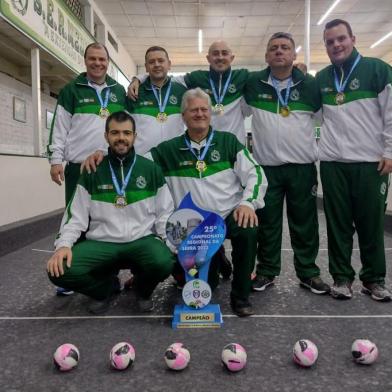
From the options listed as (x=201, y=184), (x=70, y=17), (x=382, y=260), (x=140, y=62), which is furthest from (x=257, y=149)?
(x=140, y=62)

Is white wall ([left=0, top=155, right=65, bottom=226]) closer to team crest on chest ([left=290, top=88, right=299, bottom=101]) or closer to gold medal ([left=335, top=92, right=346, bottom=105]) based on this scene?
team crest on chest ([left=290, top=88, right=299, bottom=101])

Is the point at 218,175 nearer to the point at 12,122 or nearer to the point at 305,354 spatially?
the point at 305,354

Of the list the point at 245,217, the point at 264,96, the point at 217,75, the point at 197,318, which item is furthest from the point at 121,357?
the point at 217,75

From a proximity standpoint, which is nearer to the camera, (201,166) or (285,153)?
(201,166)

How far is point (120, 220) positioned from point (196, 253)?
0.46 meters

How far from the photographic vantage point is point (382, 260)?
2486 millimetres

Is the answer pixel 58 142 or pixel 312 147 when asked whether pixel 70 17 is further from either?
pixel 312 147

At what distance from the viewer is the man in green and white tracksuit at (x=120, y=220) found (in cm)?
217

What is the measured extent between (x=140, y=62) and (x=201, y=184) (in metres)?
12.7

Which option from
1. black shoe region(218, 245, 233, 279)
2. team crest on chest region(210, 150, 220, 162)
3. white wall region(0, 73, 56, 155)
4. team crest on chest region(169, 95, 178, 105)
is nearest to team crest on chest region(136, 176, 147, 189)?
team crest on chest region(210, 150, 220, 162)

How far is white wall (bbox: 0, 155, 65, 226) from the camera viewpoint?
393 cm

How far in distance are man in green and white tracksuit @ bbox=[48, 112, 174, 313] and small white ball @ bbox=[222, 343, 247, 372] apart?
67 centimetres

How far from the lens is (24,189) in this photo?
4430 millimetres

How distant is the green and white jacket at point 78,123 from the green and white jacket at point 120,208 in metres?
0.36
